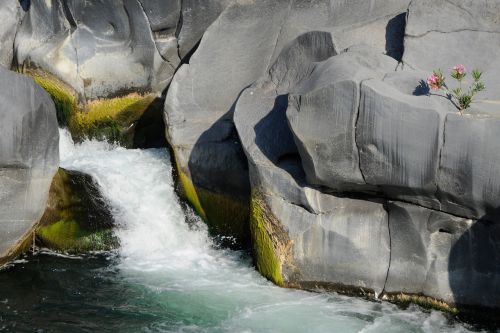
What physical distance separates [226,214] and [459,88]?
121 inches

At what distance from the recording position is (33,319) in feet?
20.8

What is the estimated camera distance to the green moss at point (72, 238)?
7953 millimetres

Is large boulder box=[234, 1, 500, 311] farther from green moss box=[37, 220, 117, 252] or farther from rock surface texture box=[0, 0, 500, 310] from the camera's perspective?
green moss box=[37, 220, 117, 252]

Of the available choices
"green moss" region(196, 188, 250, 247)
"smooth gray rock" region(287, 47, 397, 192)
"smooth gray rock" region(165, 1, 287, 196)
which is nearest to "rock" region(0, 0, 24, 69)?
"smooth gray rock" region(165, 1, 287, 196)

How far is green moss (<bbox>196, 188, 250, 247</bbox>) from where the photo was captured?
795cm

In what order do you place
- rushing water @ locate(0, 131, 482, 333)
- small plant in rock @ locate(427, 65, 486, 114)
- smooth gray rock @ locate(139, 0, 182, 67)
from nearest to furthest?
small plant in rock @ locate(427, 65, 486, 114) → rushing water @ locate(0, 131, 482, 333) → smooth gray rock @ locate(139, 0, 182, 67)

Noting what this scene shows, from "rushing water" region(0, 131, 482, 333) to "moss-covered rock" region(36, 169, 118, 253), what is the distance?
16 centimetres

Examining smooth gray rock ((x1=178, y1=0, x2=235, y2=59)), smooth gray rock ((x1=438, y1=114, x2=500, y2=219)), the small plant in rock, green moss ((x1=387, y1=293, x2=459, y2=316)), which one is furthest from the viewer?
smooth gray rock ((x1=178, y1=0, x2=235, y2=59))

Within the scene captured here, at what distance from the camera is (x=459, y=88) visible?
615cm

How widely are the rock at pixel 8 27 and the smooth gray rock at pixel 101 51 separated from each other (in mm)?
434

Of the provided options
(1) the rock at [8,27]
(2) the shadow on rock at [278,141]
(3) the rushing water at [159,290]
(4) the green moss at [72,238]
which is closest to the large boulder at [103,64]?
(1) the rock at [8,27]

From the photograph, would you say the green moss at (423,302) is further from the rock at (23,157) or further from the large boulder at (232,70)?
the rock at (23,157)

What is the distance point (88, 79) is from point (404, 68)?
542 cm

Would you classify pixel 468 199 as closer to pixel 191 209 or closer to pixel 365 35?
pixel 365 35
